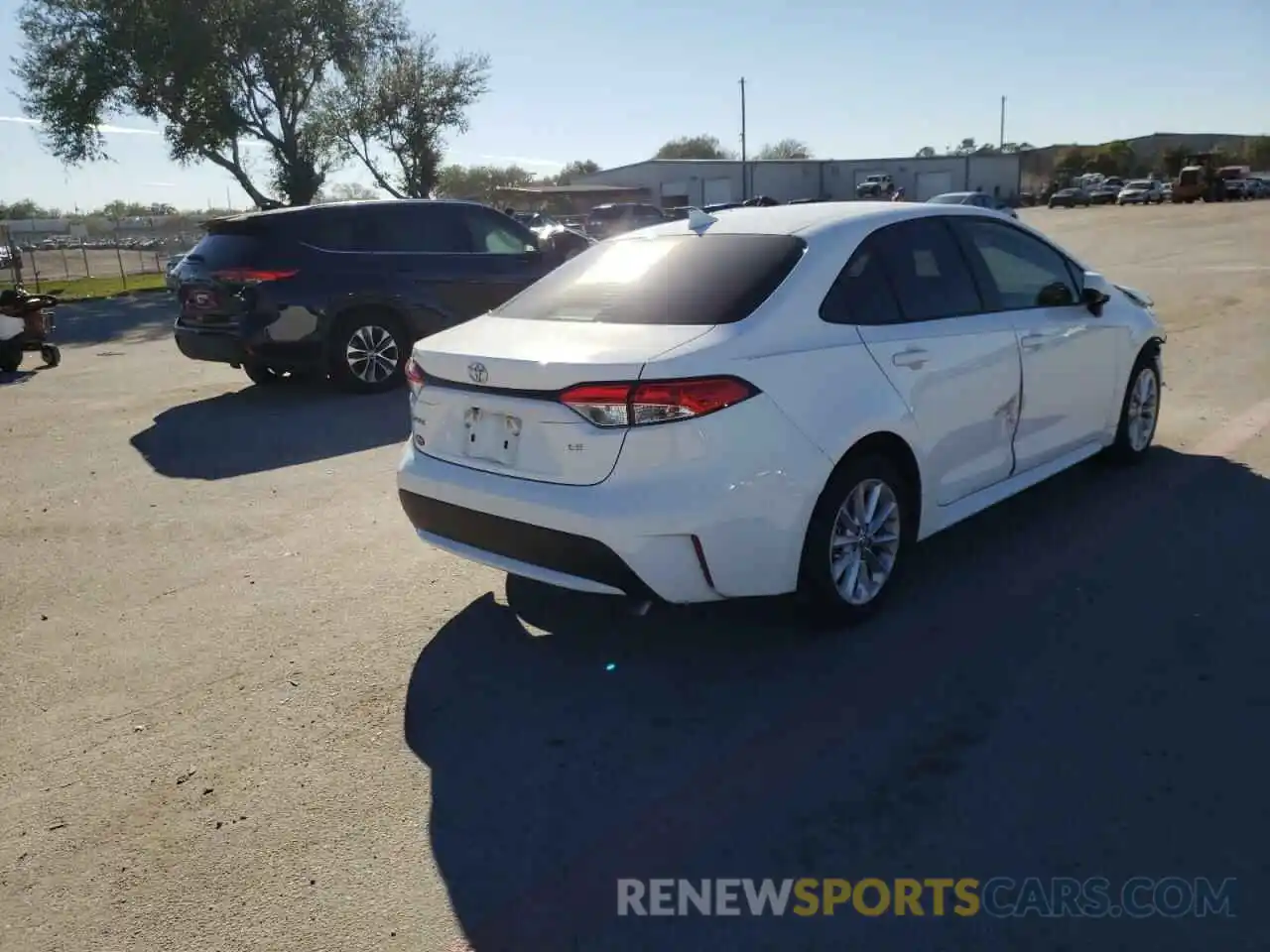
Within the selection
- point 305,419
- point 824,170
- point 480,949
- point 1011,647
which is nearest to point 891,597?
point 1011,647

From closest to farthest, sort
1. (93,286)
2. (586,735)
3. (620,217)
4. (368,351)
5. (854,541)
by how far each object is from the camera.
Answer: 1. (586,735)
2. (854,541)
3. (368,351)
4. (93,286)
5. (620,217)

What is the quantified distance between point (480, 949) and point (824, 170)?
78499 millimetres

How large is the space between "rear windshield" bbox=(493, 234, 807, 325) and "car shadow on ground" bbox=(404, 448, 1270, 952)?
131 centimetres

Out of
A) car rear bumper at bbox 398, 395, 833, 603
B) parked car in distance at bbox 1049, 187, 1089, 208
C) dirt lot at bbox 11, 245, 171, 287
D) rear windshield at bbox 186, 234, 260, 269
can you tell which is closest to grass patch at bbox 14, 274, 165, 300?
dirt lot at bbox 11, 245, 171, 287

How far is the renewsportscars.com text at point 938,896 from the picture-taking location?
267cm

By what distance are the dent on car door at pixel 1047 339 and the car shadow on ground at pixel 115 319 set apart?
46.7ft

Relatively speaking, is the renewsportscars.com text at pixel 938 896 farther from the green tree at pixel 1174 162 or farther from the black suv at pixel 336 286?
the green tree at pixel 1174 162

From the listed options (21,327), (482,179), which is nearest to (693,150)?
(482,179)

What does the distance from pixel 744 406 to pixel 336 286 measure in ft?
22.1

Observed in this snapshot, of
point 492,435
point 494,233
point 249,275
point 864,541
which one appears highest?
point 494,233

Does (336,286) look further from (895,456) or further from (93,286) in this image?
(93,286)

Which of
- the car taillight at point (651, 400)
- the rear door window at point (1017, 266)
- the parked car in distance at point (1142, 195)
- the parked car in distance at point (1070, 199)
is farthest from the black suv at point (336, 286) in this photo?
the parked car in distance at point (1070, 199)

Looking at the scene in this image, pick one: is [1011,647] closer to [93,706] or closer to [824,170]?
[93,706]

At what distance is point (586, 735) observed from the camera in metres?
3.59
